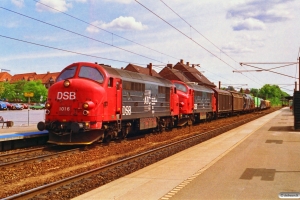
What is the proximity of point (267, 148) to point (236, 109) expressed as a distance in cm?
3853

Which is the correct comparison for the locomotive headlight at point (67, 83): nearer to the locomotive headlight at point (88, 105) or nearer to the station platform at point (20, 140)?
the locomotive headlight at point (88, 105)

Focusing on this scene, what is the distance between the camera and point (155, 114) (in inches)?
875

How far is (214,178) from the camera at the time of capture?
8.82m

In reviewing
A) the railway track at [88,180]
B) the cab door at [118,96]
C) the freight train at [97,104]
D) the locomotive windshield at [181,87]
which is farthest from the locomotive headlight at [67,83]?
the locomotive windshield at [181,87]

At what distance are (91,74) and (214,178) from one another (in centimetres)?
900

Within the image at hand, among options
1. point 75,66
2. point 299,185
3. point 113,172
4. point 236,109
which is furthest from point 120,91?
point 236,109

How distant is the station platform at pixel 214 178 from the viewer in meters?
7.37

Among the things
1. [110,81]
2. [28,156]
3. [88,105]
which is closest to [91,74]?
[110,81]

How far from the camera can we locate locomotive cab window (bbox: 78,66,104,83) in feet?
52.5

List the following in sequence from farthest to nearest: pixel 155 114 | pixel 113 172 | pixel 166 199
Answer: pixel 155 114
pixel 113 172
pixel 166 199

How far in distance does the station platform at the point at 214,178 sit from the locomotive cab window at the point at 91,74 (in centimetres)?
533

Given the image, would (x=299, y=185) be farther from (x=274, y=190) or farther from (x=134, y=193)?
(x=134, y=193)

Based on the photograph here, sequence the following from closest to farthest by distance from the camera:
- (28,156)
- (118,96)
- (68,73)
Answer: (28,156) → (68,73) → (118,96)

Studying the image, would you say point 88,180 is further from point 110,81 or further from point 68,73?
point 68,73
